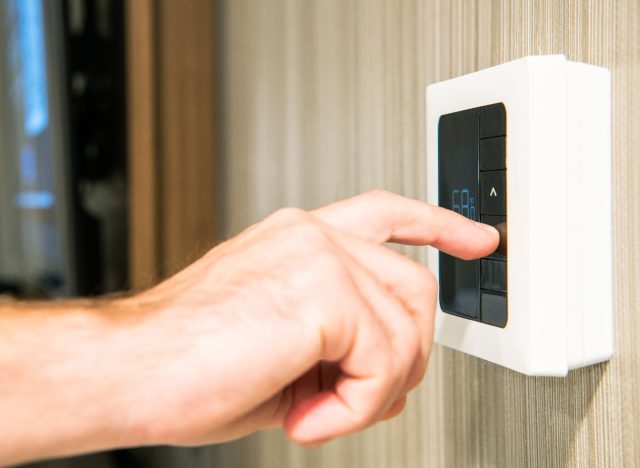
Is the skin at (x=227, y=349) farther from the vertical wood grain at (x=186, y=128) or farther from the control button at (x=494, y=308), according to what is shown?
the vertical wood grain at (x=186, y=128)

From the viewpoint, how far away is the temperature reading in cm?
38

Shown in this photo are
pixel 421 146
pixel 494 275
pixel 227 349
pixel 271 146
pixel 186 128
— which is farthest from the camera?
pixel 186 128

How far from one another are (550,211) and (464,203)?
0.27ft

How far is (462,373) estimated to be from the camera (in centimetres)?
44

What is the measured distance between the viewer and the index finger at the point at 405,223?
1.08 ft

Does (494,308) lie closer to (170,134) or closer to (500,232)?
(500,232)

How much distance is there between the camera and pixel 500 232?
1.13ft

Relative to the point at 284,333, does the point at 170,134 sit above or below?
above

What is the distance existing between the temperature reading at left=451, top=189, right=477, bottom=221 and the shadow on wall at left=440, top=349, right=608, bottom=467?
12cm

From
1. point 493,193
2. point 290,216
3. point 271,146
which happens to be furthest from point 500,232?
point 271,146

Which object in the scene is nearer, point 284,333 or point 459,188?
point 284,333

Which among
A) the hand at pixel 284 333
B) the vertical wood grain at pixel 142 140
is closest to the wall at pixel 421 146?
the hand at pixel 284 333

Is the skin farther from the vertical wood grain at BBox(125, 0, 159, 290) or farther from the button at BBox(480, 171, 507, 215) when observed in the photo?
the vertical wood grain at BBox(125, 0, 159, 290)

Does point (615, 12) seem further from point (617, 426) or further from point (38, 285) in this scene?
point (38, 285)
